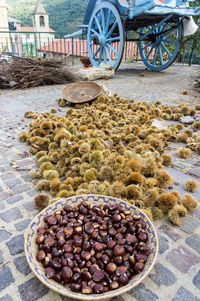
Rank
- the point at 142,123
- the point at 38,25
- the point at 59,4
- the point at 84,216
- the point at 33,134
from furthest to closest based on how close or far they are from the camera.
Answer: the point at 59,4 < the point at 38,25 < the point at 142,123 < the point at 33,134 < the point at 84,216

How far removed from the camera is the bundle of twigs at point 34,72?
23.6ft

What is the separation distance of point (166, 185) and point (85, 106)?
3.12m

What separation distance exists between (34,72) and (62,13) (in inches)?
2604

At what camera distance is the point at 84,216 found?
1.73 metres

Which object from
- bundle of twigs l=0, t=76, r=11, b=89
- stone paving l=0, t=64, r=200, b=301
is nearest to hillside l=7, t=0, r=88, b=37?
bundle of twigs l=0, t=76, r=11, b=89

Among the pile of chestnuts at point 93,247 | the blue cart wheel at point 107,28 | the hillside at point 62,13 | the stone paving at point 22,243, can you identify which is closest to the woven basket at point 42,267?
the pile of chestnuts at point 93,247

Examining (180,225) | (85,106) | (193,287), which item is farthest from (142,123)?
(193,287)

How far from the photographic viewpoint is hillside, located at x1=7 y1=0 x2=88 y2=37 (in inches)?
2163

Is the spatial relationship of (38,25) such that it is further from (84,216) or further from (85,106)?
(84,216)

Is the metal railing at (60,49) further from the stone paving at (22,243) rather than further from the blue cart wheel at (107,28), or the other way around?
the stone paving at (22,243)

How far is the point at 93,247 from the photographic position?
58.1 inches

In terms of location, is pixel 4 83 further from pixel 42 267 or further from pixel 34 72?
pixel 42 267

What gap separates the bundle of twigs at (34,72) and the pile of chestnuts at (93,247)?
619cm

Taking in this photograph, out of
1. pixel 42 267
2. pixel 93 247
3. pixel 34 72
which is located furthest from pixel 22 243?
pixel 34 72
